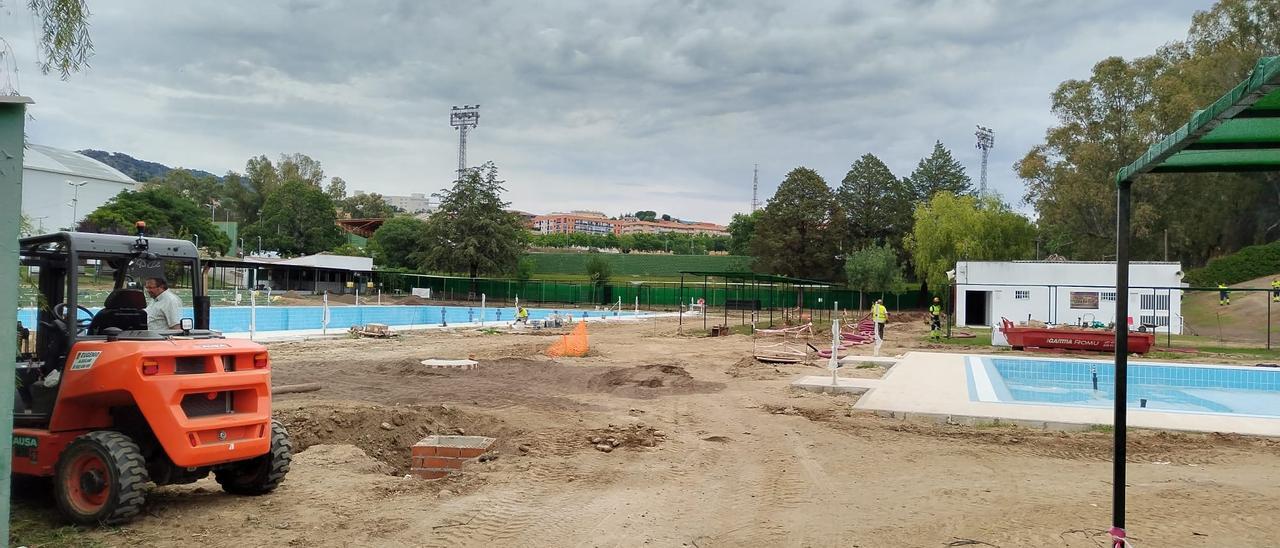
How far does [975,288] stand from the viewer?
39094 millimetres

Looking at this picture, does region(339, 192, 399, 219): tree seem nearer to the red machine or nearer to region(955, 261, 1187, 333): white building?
region(955, 261, 1187, 333): white building

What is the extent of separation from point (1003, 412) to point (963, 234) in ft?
133

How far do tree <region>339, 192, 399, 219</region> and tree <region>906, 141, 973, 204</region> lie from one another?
82379 millimetres

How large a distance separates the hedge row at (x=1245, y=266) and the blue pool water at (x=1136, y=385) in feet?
91.0

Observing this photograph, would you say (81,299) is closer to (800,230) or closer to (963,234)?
(963,234)

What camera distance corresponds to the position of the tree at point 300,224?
83.4m

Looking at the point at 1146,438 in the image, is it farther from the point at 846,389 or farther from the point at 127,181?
the point at 127,181

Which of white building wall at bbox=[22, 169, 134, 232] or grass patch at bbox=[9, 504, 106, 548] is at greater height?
white building wall at bbox=[22, 169, 134, 232]

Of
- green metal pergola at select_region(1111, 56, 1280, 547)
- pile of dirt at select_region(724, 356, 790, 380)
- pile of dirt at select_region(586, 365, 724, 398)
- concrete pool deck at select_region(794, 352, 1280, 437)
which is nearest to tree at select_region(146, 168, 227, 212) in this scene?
pile of dirt at select_region(724, 356, 790, 380)

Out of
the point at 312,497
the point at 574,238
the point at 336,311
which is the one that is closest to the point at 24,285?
the point at 312,497

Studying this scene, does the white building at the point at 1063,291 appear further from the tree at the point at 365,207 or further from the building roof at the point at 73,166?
the tree at the point at 365,207

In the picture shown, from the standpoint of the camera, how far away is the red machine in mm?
24078

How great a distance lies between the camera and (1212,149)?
398 centimetres

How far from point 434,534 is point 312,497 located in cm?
165
